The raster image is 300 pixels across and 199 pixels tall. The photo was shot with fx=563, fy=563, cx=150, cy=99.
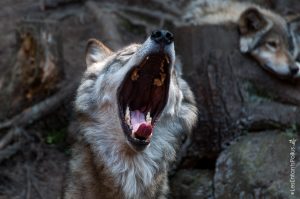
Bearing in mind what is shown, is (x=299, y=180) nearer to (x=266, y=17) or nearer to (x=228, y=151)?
(x=228, y=151)

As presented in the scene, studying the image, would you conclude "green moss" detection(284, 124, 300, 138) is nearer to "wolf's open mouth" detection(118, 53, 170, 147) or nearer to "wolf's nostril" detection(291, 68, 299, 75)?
"wolf's nostril" detection(291, 68, 299, 75)

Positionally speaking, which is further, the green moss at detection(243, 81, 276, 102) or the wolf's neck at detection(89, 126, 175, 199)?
the green moss at detection(243, 81, 276, 102)

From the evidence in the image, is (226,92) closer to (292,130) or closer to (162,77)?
(292,130)

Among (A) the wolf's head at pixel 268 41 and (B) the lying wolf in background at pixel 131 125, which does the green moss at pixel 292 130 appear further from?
(B) the lying wolf in background at pixel 131 125

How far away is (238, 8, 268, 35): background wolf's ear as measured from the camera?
6996 millimetres

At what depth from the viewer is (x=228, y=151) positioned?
19.4 ft

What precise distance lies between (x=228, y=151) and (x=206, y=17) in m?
2.38

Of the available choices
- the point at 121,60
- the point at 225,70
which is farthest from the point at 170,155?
the point at 225,70

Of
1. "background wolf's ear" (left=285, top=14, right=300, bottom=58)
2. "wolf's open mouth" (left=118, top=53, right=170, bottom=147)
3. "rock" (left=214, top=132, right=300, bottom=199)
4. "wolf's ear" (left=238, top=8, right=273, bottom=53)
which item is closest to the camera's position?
"wolf's open mouth" (left=118, top=53, right=170, bottom=147)

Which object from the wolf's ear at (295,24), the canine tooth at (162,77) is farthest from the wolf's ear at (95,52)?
the wolf's ear at (295,24)

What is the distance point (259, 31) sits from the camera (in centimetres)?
737

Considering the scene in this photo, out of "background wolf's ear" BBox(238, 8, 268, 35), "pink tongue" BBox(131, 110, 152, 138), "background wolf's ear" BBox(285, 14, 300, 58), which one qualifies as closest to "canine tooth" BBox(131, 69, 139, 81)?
"pink tongue" BBox(131, 110, 152, 138)

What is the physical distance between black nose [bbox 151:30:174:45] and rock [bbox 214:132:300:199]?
5.59ft

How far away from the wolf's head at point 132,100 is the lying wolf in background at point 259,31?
1.75 m
